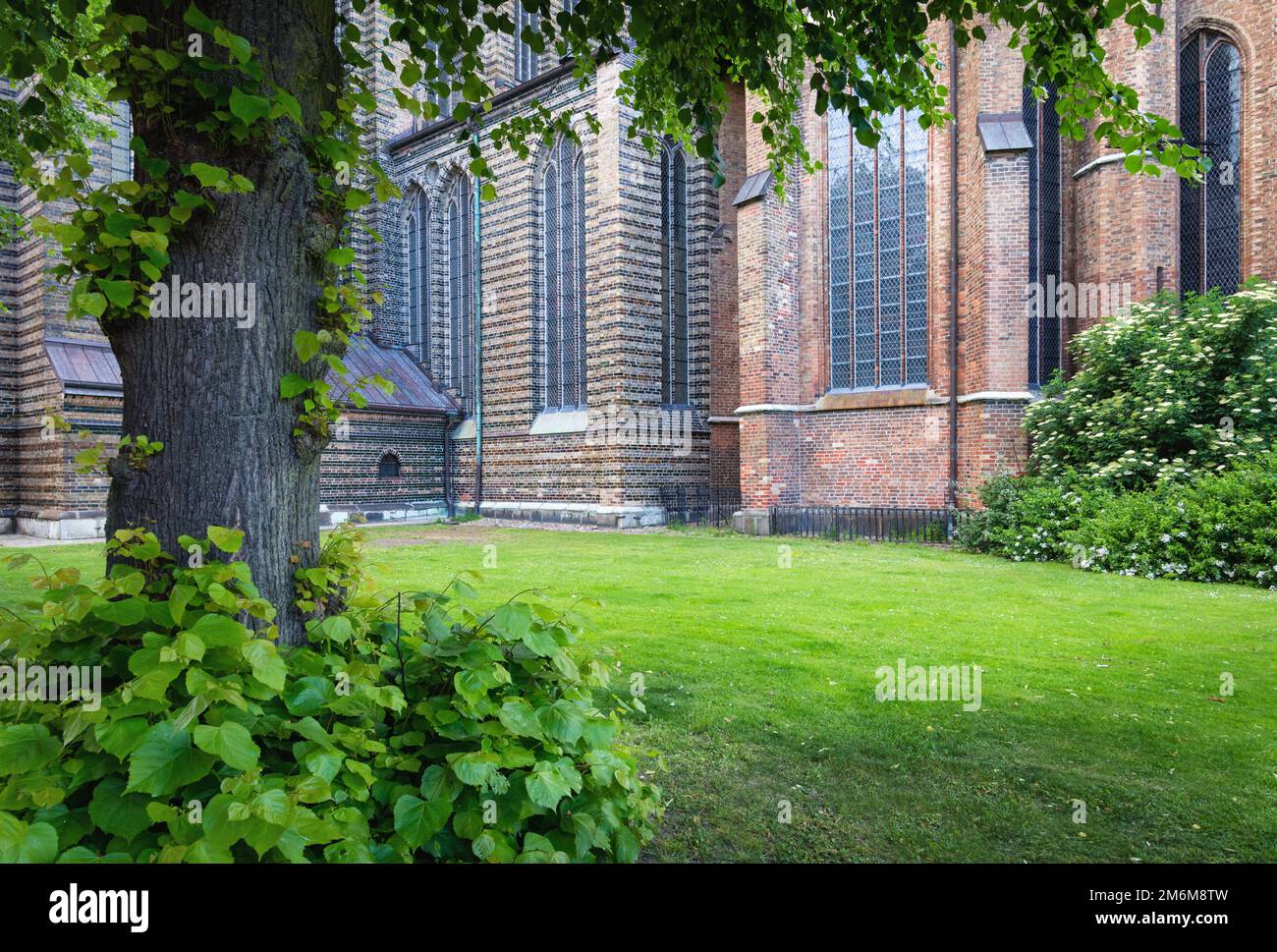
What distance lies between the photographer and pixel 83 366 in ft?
56.8

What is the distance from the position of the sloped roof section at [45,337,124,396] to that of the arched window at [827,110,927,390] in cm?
1707

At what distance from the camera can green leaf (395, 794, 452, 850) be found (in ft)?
5.95

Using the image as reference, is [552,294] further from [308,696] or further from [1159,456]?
[308,696]

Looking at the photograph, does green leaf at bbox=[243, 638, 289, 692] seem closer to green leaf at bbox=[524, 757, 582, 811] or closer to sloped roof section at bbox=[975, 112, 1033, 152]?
green leaf at bbox=[524, 757, 582, 811]

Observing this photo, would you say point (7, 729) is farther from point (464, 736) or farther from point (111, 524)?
point (464, 736)

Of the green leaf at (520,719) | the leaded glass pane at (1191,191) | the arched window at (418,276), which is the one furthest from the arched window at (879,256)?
the green leaf at (520,719)

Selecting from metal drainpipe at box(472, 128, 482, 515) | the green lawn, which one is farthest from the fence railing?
metal drainpipe at box(472, 128, 482, 515)

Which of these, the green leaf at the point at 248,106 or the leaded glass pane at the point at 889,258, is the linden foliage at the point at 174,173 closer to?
the green leaf at the point at 248,106

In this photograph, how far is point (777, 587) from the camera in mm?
9312

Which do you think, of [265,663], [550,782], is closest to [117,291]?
[265,663]

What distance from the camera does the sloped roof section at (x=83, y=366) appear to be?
16.8 meters

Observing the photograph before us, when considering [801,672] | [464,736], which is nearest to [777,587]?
[801,672]

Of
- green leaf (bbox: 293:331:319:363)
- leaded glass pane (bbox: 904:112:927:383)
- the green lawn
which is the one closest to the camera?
green leaf (bbox: 293:331:319:363)

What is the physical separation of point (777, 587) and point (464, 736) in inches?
302
